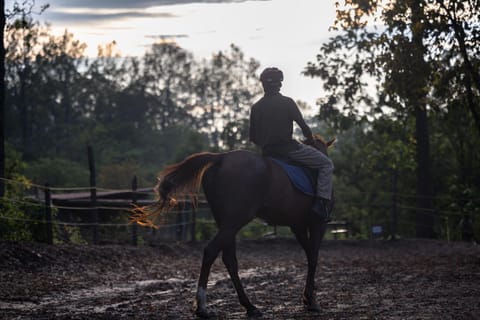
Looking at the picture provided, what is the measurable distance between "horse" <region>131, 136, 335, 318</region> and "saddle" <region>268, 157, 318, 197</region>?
6 cm

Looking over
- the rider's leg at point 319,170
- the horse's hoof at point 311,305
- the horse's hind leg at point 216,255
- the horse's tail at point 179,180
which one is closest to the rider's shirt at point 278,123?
the rider's leg at point 319,170

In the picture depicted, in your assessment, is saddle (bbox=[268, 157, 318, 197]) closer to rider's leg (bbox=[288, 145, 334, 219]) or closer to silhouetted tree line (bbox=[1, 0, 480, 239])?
rider's leg (bbox=[288, 145, 334, 219])

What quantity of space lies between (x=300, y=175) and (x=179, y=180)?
1.37 metres

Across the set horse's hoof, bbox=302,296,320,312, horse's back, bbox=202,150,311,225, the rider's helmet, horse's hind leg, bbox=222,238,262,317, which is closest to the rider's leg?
horse's back, bbox=202,150,311,225

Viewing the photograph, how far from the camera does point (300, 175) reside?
8797 millimetres

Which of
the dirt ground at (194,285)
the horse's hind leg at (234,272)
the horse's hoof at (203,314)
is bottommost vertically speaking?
the dirt ground at (194,285)

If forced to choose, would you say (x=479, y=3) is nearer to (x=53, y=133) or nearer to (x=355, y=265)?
(x=355, y=265)

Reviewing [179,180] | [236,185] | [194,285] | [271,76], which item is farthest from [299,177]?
[194,285]

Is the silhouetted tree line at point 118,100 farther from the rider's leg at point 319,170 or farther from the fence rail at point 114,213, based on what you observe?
the rider's leg at point 319,170

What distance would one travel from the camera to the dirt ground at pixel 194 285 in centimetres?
808

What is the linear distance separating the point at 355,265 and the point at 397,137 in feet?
69.7

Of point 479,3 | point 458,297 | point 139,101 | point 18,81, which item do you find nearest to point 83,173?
point 18,81

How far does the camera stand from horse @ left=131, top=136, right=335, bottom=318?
804cm

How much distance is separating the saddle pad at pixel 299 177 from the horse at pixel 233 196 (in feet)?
0.18
